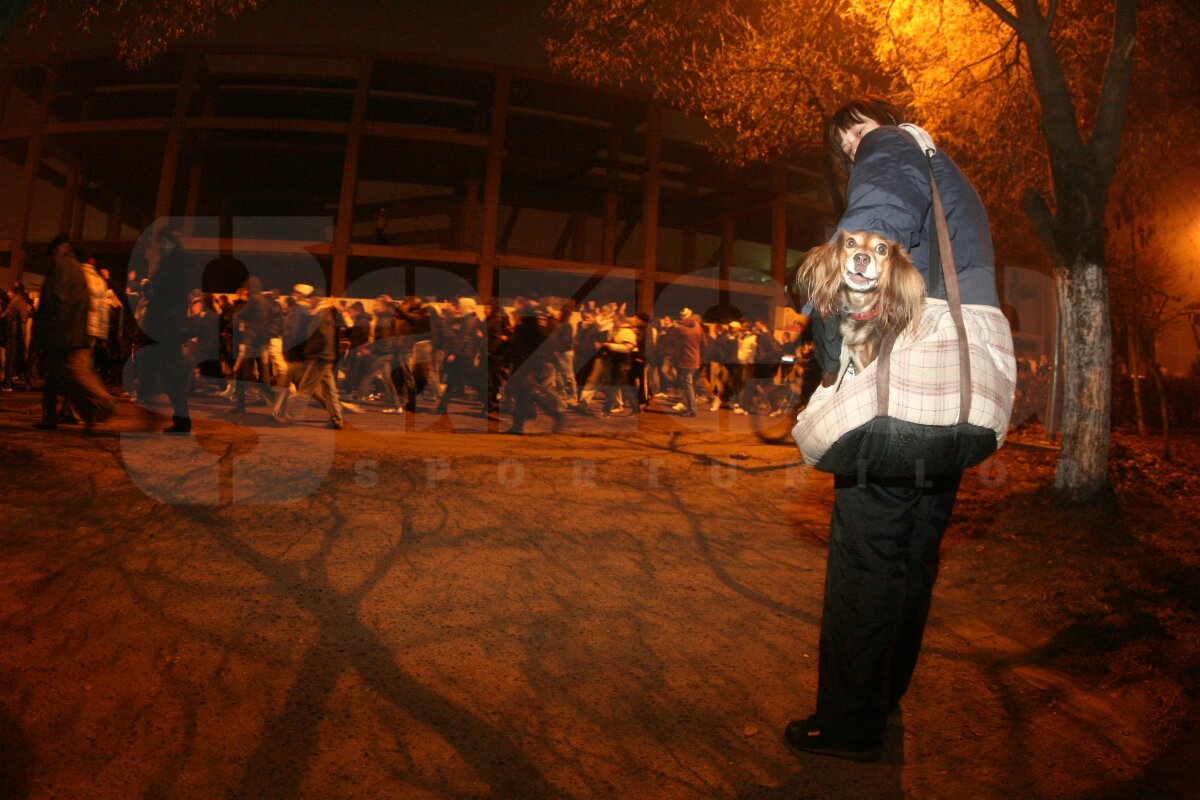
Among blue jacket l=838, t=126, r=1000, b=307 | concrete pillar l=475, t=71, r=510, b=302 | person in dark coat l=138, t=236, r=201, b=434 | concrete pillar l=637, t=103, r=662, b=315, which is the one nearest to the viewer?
blue jacket l=838, t=126, r=1000, b=307

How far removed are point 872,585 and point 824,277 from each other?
974 millimetres

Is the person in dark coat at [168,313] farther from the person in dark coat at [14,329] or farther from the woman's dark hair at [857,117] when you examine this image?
the woman's dark hair at [857,117]

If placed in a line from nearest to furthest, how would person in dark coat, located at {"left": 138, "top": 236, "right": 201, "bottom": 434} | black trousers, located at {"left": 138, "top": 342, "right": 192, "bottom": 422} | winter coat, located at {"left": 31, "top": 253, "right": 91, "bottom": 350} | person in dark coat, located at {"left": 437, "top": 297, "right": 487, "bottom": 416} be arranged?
winter coat, located at {"left": 31, "top": 253, "right": 91, "bottom": 350} < black trousers, located at {"left": 138, "top": 342, "right": 192, "bottom": 422} < person in dark coat, located at {"left": 138, "top": 236, "right": 201, "bottom": 434} < person in dark coat, located at {"left": 437, "top": 297, "right": 487, "bottom": 416}

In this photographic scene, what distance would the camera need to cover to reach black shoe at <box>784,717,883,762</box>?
269 centimetres

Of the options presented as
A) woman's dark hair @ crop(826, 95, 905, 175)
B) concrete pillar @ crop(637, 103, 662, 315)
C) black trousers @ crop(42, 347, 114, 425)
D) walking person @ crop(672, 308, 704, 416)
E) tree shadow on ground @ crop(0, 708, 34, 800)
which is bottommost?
tree shadow on ground @ crop(0, 708, 34, 800)

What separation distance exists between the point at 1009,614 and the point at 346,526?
4161mm

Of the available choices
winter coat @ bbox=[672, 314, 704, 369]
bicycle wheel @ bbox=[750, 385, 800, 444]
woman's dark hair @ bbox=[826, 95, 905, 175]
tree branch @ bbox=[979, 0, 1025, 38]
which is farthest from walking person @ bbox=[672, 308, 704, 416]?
woman's dark hair @ bbox=[826, 95, 905, 175]

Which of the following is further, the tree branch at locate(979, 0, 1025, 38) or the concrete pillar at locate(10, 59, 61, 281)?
the concrete pillar at locate(10, 59, 61, 281)

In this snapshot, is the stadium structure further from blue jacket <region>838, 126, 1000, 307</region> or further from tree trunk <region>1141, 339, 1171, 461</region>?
blue jacket <region>838, 126, 1000, 307</region>

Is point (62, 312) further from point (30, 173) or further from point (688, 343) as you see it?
point (30, 173)

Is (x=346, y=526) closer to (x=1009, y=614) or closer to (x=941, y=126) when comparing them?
(x=1009, y=614)

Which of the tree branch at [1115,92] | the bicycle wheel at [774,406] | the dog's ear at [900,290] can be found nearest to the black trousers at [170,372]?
the dog's ear at [900,290]

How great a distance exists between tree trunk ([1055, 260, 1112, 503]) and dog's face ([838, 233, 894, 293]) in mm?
5534

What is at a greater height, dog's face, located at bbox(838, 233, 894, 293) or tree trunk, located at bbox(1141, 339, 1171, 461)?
tree trunk, located at bbox(1141, 339, 1171, 461)
